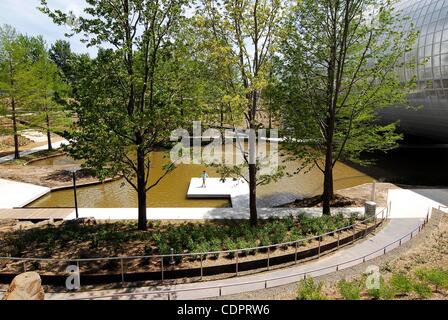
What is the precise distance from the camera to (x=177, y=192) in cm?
2291

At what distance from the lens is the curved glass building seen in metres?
27.2

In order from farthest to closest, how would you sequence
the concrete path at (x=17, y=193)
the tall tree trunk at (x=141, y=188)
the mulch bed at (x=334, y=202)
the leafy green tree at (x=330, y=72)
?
the concrete path at (x=17, y=193)
the mulch bed at (x=334, y=202)
the leafy green tree at (x=330, y=72)
the tall tree trunk at (x=141, y=188)

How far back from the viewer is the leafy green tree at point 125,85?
479 inches

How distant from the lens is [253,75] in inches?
544

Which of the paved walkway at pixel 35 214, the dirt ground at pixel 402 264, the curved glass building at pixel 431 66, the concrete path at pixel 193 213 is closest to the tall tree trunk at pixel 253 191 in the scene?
the concrete path at pixel 193 213

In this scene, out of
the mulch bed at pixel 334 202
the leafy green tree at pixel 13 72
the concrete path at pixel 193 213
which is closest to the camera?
the concrete path at pixel 193 213

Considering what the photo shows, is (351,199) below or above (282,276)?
above

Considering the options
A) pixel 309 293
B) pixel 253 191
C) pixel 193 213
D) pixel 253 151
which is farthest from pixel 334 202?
pixel 309 293

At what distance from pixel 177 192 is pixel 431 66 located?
22407 mm

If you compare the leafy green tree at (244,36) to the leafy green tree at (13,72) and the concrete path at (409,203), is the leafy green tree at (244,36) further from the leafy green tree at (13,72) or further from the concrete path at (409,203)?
the leafy green tree at (13,72)

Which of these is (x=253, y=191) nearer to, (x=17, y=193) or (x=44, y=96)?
(x=17, y=193)

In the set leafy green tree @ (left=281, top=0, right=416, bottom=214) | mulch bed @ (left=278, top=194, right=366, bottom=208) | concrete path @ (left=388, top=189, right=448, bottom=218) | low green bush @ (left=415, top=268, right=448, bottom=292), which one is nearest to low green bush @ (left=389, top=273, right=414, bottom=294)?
low green bush @ (left=415, top=268, right=448, bottom=292)

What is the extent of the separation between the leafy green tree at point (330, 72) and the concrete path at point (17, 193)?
613 inches
